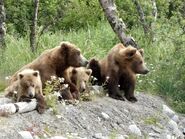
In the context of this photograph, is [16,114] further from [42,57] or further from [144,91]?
[144,91]

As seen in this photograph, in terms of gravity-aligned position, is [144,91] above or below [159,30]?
below

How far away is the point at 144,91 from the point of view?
13.0 meters

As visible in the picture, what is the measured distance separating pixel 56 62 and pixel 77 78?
695 millimetres

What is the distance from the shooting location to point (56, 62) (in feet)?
33.0

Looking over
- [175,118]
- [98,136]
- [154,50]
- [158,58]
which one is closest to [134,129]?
[98,136]

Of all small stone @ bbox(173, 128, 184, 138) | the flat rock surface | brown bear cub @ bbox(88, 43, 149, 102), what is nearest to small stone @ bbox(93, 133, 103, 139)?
the flat rock surface

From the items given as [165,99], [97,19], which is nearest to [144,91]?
[165,99]

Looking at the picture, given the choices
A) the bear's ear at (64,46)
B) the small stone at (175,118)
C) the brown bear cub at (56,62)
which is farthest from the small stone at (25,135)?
the small stone at (175,118)

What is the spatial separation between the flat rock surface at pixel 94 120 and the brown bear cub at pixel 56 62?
0.61m

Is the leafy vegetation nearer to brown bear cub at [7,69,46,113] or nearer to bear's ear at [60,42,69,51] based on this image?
bear's ear at [60,42,69,51]

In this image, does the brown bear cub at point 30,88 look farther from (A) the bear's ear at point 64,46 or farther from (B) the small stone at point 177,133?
(B) the small stone at point 177,133

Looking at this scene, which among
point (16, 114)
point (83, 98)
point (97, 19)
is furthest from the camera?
point (97, 19)

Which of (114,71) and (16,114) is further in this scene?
(114,71)

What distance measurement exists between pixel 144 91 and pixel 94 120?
11.7ft
